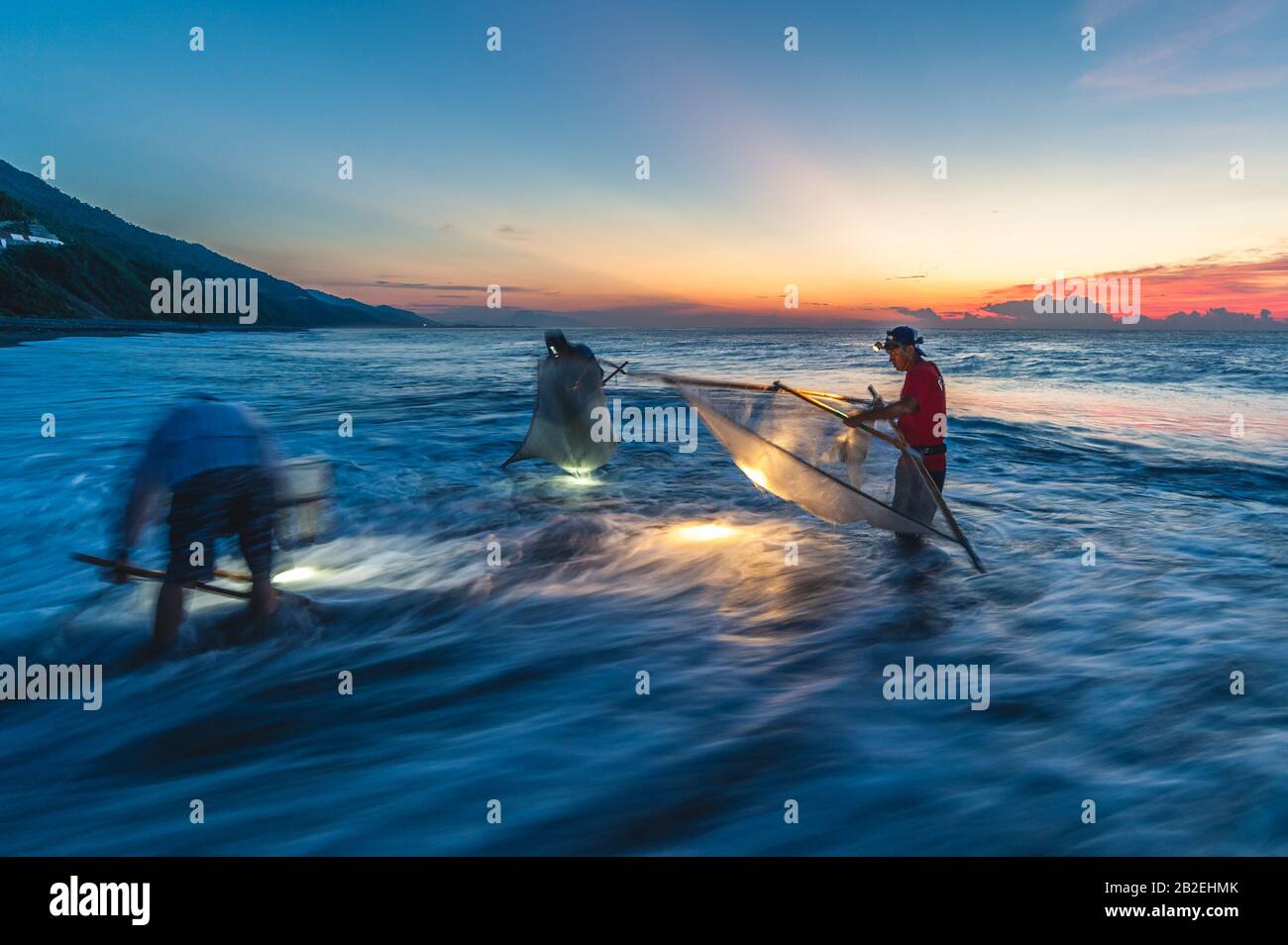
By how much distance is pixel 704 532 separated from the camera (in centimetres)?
1052

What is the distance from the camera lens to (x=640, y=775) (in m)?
4.63

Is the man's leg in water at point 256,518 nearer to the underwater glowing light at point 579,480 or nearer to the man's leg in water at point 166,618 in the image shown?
the man's leg in water at point 166,618

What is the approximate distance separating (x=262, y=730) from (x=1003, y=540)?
937 centimetres

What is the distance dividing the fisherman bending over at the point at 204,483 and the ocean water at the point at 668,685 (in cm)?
125

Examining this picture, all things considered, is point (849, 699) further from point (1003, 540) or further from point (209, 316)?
point (209, 316)

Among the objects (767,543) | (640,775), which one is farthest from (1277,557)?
(640,775)

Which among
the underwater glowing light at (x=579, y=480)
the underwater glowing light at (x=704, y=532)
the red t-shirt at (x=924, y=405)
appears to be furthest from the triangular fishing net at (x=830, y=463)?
the underwater glowing light at (x=579, y=480)

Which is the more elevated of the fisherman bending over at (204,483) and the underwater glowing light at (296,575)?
the fisherman bending over at (204,483)

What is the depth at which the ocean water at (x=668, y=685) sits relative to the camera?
4152mm

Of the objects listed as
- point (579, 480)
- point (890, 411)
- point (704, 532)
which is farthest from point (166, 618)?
point (579, 480)

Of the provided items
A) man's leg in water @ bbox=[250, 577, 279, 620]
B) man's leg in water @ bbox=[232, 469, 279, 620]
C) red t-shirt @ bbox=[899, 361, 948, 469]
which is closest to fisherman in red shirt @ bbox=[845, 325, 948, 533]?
red t-shirt @ bbox=[899, 361, 948, 469]

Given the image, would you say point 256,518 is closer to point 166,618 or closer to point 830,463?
point 166,618

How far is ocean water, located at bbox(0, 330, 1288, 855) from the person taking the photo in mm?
4152

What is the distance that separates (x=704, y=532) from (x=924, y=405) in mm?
4082
